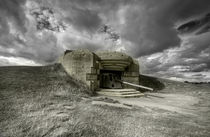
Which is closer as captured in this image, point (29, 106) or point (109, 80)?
point (29, 106)

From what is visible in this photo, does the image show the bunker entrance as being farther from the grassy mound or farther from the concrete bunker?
the grassy mound

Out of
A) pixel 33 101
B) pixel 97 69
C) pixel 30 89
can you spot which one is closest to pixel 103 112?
pixel 33 101

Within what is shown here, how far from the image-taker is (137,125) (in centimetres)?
242

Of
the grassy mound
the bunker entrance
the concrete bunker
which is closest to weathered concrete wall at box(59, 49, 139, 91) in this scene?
the concrete bunker

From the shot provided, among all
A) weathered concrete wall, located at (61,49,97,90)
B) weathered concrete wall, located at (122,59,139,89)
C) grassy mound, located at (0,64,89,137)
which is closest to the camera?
grassy mound, located at (0,64,89,137)

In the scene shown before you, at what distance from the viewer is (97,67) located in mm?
7164

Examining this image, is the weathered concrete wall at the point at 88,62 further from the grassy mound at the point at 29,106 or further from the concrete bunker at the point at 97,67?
the grassy mound at the point at 29,106

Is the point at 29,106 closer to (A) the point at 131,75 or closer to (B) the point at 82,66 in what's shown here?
(B) the point at 82,66

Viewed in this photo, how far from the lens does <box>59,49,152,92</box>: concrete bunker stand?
6.43 metres

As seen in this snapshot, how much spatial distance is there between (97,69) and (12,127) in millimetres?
5367

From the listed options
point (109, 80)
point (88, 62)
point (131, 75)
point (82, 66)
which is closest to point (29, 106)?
point (82, 66)

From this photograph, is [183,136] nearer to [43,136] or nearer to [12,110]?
[43,136]

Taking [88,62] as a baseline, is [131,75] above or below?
below

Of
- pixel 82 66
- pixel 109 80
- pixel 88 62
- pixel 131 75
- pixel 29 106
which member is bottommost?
pixel 29 106
